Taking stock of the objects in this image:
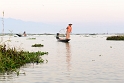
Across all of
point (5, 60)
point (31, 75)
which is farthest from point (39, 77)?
point (5, 60)

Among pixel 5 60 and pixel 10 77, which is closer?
pixel 10 77

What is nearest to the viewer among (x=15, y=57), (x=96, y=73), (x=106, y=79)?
(x=106, y=79)

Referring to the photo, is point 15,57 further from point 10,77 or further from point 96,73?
point 96,73

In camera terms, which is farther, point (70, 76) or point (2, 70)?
point (2, 70)

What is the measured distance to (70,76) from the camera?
56.6 feet

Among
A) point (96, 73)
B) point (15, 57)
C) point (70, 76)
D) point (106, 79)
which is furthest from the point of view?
point (15, 57)

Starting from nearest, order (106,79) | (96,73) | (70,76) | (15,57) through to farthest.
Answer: (106,79), (70,76), (96,73), (15,57)

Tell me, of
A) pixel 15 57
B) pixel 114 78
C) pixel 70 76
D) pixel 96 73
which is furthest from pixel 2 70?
pixel 114 78

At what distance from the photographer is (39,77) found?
16.9 metres

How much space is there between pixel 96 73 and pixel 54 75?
284cm

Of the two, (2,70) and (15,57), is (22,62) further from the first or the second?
(2,70)

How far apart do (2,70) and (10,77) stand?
6.68 feet

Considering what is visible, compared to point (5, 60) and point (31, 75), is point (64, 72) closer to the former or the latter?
point (31, 75)

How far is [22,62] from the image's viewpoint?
2259 centimetres
